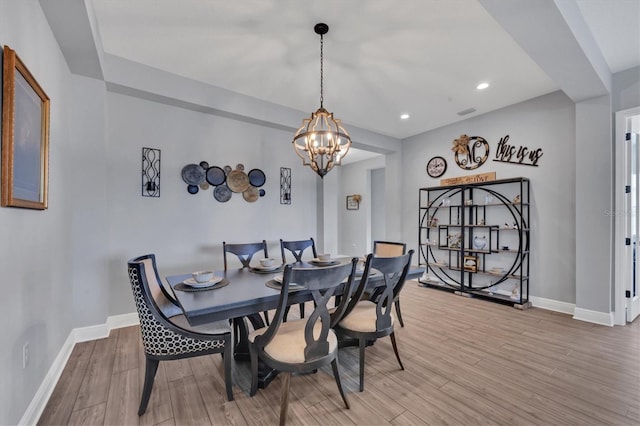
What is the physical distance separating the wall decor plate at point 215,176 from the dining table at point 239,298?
163 centimetres

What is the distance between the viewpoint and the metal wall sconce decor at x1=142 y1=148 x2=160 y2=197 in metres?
3.28

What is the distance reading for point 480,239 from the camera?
4.40m

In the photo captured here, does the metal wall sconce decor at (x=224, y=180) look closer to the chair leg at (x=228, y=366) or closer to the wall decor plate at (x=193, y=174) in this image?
the wall decor plate at (x=193, y=174)

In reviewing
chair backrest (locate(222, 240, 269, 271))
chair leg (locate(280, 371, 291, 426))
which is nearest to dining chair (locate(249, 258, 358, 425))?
chair leg (locate(280, 371, 291, 426))

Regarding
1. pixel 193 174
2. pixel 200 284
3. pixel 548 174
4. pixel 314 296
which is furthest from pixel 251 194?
pixel 548 174

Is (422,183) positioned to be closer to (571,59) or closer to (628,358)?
(571,59)

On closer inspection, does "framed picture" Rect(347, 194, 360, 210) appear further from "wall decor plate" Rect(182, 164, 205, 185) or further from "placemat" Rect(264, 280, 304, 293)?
"placemat" Rect(264, 280, 304, 293)

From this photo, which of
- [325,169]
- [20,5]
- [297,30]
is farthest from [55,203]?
[297,30]

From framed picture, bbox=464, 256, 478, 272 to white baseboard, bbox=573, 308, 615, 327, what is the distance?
3.97 feet

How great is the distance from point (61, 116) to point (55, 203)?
2.68 ft

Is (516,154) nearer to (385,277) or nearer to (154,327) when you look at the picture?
(385,277)

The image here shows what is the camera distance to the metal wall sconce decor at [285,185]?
14.4 ft

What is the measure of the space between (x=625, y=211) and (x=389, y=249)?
2.65 meters

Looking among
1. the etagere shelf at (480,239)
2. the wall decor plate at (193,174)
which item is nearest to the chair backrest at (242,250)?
the wall decor plate at (193,174)
